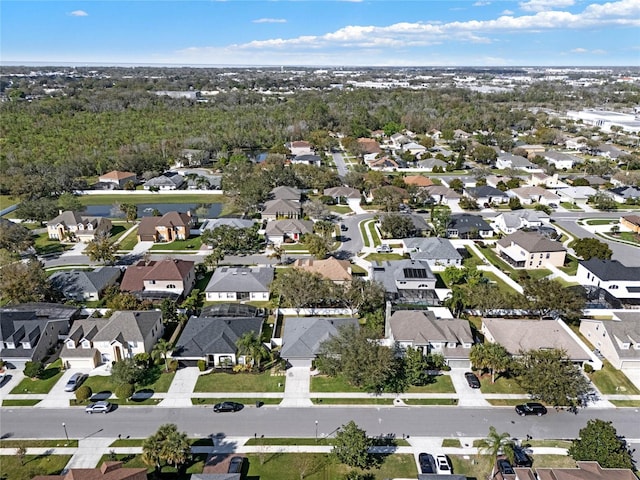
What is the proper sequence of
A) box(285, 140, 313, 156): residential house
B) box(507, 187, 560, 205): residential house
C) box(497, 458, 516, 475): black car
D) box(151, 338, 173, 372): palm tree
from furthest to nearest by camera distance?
box(285, 140, 313, 156): residential house
box(507, 187, 560, 205): residential house
box(151, 338, 173, 372): palm tree
box(497, 458, 516, 475): black car

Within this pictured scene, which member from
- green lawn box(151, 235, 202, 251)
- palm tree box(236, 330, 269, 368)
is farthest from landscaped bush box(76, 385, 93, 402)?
green lawn box(151, 235, 202, 251)

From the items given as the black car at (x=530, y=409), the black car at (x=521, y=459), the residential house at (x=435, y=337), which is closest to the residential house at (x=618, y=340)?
the black car at (x=530, y=409)

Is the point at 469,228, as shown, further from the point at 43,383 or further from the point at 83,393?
the point at 43,383

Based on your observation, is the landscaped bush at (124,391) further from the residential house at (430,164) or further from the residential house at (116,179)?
the residential house at (430,164)

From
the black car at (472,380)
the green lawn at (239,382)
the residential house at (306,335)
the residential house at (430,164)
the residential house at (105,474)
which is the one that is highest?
the residential house at (430,164)

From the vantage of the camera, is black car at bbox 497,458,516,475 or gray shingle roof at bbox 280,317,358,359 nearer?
black car at bbox 497,458,516,475

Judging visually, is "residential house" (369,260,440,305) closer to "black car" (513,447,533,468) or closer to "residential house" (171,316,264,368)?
"residential house" (171,316,264,368)
